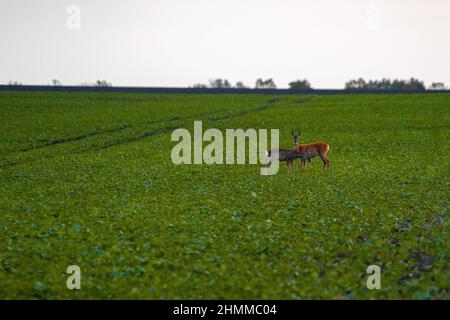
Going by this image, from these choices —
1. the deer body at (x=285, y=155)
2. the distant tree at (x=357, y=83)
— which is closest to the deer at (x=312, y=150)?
the deer body at (x=285, y=155)

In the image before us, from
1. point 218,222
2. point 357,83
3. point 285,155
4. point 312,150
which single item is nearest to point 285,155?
point 285,155

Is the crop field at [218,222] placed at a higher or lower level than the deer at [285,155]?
lower

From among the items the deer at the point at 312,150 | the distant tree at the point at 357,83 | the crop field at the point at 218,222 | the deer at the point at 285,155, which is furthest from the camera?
the distant tree at the point at 357,83

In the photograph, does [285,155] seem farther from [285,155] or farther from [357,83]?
[357,83]

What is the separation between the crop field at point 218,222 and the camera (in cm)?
1315

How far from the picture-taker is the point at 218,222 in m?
18.7

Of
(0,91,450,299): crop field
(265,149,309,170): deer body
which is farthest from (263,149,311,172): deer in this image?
(0,91,450,299): crop field

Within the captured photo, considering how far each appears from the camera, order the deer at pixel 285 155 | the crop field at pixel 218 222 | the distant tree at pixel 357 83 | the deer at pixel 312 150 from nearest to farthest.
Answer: the crop field at pixel 218 222, the deer at pixel 285 155, the deer at pixel 312 150, the distant tree at pixel 357 83

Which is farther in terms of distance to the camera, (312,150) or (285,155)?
(312,150)

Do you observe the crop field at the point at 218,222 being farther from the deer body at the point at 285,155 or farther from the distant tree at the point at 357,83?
the distant tree at the point at 357,83

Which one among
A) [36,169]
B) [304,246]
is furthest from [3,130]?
[304,246]

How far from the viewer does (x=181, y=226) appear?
59.3 ft

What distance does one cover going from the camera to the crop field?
13.1 m
